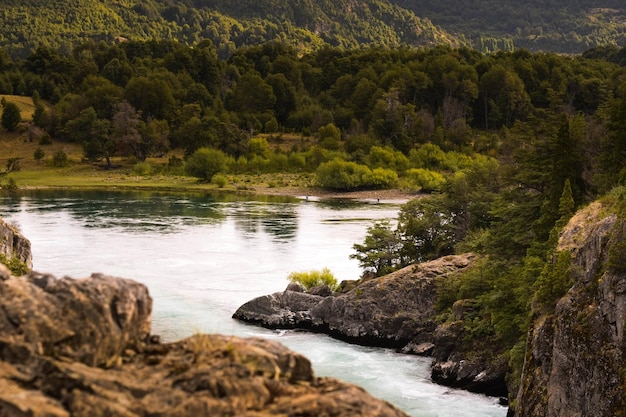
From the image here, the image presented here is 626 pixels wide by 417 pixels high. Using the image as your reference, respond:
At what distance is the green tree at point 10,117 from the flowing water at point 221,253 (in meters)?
46.4

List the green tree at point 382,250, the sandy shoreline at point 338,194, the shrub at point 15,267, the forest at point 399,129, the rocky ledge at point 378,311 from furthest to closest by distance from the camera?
the sandy shoreline at point 338,194 → the green tree at point 382,250 → the rocky ledge at point 378,311 → the forest at point 399,129 → the shrub at point 15,267

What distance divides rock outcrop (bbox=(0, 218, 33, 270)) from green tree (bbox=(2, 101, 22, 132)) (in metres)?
106

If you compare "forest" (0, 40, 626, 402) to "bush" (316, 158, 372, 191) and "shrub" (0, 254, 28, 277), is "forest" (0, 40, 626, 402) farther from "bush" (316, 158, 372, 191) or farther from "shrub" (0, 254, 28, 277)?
"shrub" (0, 254, 28, 277)

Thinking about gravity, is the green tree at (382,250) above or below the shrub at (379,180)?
below

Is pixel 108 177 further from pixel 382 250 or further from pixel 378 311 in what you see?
pixel 378 311

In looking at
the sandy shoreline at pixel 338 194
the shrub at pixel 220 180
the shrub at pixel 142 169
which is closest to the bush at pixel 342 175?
the sandy shoreline at pixel 338 194

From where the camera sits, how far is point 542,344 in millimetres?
27062

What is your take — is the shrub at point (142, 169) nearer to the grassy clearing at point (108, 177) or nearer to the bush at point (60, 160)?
the grassy clearing at point (108, 177)

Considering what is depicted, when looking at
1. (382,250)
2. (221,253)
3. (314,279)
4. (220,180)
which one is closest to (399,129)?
(220,180)

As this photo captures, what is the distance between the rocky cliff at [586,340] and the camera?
23.5 meters

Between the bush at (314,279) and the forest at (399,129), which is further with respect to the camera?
the bush at (314,279)

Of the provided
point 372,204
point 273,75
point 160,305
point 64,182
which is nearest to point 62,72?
point 273,75

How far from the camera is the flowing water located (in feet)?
121

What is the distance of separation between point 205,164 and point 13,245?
77339 millimetres
